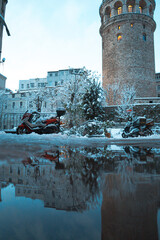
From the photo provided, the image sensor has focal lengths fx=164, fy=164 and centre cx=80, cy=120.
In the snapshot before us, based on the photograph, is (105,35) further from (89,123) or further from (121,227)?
(121,227)

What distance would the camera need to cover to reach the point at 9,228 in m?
0.43

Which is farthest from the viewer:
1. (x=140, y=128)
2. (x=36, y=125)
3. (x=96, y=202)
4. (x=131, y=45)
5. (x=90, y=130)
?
(x=131, y=45)

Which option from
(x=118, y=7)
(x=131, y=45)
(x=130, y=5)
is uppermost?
(x=118, y=7)

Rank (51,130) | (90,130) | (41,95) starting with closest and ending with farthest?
(51,130), (90,130), (41,95)

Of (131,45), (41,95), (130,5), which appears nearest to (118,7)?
(130,5)

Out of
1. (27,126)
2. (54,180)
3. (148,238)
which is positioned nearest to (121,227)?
(148,238)

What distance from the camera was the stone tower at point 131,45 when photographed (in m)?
22.9

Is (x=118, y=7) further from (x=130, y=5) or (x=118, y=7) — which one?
(x=130, y=5)

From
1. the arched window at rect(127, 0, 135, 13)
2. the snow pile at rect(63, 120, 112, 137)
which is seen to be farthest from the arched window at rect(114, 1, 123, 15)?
the snow pile at rect(63, 120, 112, 137)

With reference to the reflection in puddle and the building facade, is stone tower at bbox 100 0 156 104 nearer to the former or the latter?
the building facade

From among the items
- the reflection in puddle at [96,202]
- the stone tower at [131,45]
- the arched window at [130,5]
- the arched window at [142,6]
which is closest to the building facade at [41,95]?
the stone tower at [131,45]

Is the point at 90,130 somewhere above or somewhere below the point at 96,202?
above

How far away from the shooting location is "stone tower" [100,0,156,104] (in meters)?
22.9

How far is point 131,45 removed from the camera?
22969 millimetres
